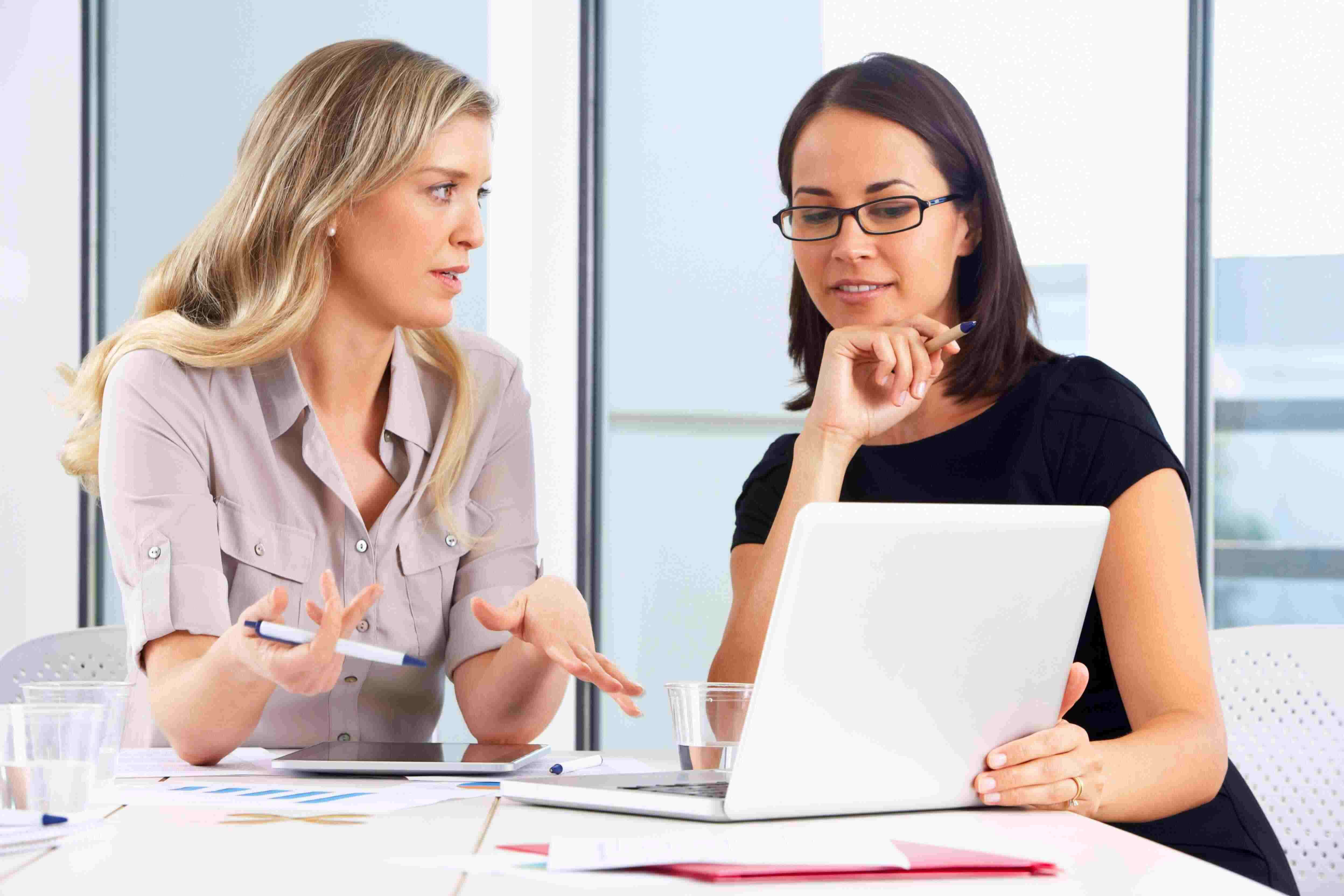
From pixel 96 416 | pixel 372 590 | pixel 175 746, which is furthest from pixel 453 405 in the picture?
pixel 372 590

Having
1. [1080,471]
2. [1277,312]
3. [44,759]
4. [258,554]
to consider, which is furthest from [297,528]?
[1277,312]

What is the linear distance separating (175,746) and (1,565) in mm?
2480

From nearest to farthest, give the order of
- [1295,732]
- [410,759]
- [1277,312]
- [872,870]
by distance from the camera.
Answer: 1. [872,870]
2. [410,759]
3. [1295,732]
4. [1277,312]

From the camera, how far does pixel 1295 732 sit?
170 cm

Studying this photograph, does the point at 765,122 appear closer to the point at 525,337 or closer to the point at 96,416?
the point at 525,337

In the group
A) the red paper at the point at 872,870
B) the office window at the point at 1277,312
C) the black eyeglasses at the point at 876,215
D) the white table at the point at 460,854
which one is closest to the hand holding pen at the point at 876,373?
the black eyeglasses at the point at 876,215

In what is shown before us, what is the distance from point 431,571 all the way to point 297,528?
0.21 m

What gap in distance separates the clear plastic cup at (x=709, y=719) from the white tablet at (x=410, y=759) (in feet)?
0.74

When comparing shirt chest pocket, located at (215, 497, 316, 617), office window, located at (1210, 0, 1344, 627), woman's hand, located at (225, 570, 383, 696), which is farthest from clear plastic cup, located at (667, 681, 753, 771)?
office window, located at (1210, 0, 1344, 627)

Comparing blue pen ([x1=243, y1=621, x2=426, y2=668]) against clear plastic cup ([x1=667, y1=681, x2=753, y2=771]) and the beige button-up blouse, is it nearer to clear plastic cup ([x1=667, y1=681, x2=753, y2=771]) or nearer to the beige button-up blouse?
clear plastic cup ([x1=667, y1=681, x2=753, y2=771])

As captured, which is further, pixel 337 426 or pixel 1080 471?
pixel 337 426

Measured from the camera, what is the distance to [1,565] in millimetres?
3510

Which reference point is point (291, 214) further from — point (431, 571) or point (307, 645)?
point (307, 645)

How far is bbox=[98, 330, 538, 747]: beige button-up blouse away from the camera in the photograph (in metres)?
1.61
